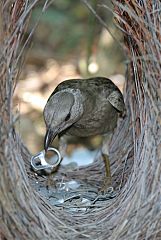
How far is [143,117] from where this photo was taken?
368 cm

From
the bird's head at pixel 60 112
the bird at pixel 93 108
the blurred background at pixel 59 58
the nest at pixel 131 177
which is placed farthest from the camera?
the blurred background at pixel 59 58

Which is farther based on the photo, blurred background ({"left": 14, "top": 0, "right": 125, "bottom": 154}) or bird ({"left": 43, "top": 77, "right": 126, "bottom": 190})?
blurred background ({"left": 14, "top": 0, "right": 125, "bottom": 154})

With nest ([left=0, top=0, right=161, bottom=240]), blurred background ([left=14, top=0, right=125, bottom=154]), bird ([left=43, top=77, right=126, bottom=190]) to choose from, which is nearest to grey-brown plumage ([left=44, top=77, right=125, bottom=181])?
bird ([left=43, top=77, right=126, bottom=190])

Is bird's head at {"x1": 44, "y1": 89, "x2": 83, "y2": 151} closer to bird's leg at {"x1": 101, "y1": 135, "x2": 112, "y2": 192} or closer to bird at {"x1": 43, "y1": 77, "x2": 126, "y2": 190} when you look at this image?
bird at {"x1": 43, "y1": 77, "x2": 126, "y2": 190}

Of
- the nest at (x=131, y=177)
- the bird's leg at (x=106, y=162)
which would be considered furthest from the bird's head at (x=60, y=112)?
the nest at (x=131, y=177)

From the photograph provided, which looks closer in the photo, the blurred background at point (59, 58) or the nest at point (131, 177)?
the nest at point (131, 177)

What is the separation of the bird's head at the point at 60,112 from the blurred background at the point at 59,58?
1932mm

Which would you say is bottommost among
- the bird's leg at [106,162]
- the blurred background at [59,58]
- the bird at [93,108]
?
the bird's leg at [106,162]

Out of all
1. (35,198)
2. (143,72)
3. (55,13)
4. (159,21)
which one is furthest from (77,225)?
(55,13)

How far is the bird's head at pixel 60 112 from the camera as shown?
13.5 feet

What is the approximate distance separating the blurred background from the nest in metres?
2.70

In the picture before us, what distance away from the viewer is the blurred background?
259 inches

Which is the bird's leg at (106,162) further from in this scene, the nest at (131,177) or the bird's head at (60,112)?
the nest at (131,177)

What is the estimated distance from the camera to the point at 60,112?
13.7 feet
